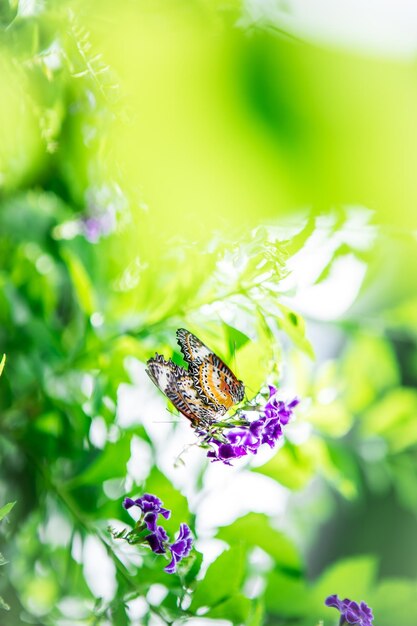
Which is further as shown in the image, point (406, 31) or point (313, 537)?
point (313, 537)

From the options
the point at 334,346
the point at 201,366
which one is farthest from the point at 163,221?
the point at 334,346

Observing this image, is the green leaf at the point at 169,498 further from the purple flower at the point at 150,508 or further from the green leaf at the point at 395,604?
the green leaf at the point at 395,604

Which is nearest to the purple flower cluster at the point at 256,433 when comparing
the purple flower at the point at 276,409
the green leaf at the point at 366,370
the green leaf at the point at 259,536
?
the purple flower at the point at 276,409

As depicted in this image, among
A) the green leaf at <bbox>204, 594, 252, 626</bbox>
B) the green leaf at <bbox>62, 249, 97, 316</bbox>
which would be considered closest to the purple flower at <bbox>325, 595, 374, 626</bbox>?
the green leaf at <bbox>204, 594, 252, 626</bbox>

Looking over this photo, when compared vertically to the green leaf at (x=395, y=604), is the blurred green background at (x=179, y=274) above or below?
above

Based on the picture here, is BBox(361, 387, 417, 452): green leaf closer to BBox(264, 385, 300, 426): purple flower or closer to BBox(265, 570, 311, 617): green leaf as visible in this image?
BBox(265, 570, 311, 617): green leaf

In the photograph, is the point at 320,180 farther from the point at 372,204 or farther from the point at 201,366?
the point at 201,366

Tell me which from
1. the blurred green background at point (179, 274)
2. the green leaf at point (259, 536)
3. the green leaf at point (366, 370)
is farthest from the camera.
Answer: the green leaf at point (366, 370)
